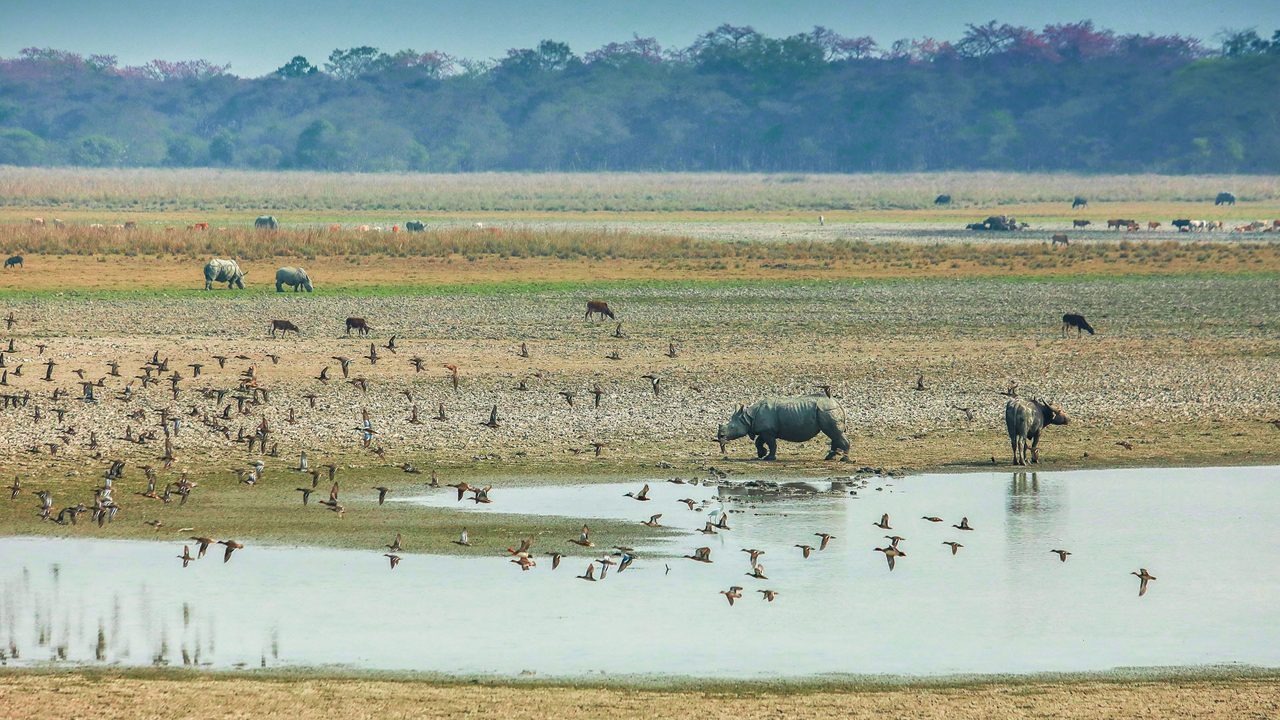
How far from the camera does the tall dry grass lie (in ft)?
357

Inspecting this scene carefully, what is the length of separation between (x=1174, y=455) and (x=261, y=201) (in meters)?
96.1

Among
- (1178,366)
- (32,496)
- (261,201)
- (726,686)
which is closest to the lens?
(726,686)

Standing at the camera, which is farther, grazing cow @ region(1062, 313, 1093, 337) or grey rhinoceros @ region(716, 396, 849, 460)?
grazing cow @ region(1062, 313, 1093, 337)

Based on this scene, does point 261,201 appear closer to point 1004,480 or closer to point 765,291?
point 765,291

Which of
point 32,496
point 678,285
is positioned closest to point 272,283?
point 678,285

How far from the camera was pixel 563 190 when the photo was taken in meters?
143

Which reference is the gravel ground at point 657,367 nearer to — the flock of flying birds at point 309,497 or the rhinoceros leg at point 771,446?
the flock of flying birds at point 309,497

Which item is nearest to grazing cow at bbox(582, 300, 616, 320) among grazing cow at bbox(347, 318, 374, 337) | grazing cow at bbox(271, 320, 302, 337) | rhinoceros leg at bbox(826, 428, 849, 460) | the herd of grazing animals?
grazing cow at bbox(347, 318, 374, 337)

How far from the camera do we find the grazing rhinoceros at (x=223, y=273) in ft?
139

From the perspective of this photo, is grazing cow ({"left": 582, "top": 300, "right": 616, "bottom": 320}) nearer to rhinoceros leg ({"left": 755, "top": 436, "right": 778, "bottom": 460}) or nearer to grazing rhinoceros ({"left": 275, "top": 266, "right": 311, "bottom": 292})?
grazing rhinoceros ({"left": 275, "top": 266, "right": 311, "bottom": 292})

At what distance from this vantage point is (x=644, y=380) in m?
26.8

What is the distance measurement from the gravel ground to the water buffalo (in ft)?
2.13

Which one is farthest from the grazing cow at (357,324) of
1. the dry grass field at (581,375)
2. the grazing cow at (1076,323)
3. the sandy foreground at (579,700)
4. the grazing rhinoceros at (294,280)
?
the sandy foreground at (579,700)

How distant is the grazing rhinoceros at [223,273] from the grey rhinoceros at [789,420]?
24389mm
